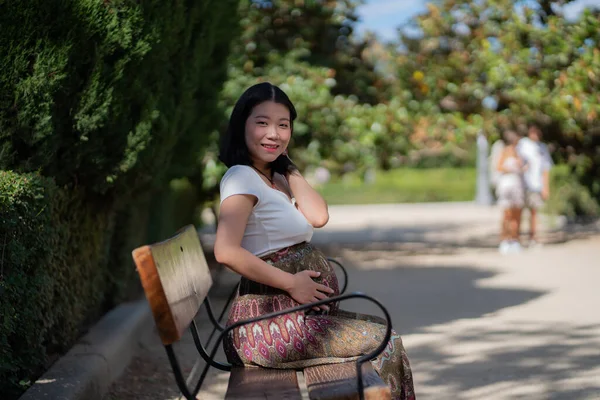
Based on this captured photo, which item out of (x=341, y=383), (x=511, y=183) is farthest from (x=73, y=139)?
Result: (x=511, y=183)

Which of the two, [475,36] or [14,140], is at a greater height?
[475,36]

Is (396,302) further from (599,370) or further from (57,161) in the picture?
(57,161)

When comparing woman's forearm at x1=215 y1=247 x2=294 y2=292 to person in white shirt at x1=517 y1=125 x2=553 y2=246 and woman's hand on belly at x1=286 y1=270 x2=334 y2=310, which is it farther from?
person in white shirt at x1=517 y1=125 x2=553 y2=246

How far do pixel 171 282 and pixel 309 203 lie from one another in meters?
1.02

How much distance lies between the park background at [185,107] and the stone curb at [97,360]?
116mm

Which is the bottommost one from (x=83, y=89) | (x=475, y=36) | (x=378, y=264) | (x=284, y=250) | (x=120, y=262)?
(x=378, y=264)

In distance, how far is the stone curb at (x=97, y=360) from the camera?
4.38 m

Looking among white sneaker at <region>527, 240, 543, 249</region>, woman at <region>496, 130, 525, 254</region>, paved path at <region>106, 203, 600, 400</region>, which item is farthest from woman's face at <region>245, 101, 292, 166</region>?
white sneaker at <region>527, 240, 543, 249</region>

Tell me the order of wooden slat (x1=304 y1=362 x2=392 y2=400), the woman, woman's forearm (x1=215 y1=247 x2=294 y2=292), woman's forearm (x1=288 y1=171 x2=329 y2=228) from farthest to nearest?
the woman → woman's forearm (x1=288 y1=171 x2=329 y2=228) → woman's forearm (x1=215 y1=247 x2=294 y2=292) → wooden slat (x1=304 y1=362 x2=392 y2=400)

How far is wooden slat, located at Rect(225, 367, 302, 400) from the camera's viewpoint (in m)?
3.08

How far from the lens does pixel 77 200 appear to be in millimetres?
5641

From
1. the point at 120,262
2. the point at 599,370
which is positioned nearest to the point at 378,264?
the point at 120,262

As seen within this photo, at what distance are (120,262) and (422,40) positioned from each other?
30.1 ft

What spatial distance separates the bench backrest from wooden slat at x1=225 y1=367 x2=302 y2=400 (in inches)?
11.1
